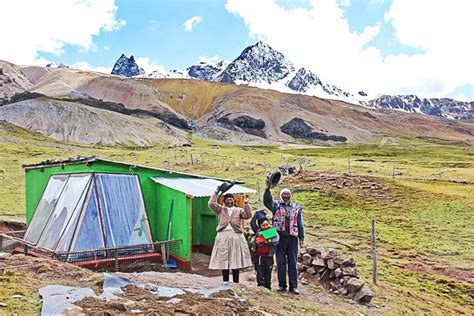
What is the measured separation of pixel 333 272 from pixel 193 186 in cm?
495

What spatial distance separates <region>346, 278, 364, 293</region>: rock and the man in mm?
1554

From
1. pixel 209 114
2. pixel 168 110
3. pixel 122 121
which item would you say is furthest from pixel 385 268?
pixel 209 114

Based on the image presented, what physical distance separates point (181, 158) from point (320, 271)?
42846mm

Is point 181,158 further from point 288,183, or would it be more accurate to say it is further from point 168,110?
point 168,110

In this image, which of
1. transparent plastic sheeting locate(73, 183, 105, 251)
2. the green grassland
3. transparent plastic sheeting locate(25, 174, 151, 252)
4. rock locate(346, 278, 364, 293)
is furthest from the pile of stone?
transparent plastic sheeting locate(73, 183, 105, 251)

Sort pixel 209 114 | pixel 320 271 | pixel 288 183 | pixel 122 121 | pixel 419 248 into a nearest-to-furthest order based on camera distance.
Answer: pixel 320 271 < pixel 419 248 < pixel 288 183 < pixel 122 121 < pixel 209 114

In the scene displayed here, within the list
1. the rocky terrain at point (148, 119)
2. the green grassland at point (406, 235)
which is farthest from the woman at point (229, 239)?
the rocky terrain at point (148, 119)

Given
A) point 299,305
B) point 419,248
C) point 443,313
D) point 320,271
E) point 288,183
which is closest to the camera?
point 299,305

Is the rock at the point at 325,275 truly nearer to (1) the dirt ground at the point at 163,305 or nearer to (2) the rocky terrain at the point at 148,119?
(1) the dirt ground at the point at 163,305

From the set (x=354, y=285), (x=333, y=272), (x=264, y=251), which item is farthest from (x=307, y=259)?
(x=264, y=251)

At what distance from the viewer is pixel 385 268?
14.2 m

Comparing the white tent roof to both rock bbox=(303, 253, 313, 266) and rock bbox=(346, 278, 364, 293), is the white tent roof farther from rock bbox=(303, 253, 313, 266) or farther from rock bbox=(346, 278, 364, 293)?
rock bbox=(346, 278, 364, 293)

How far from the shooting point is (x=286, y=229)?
9.30 metres

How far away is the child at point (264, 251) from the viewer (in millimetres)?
9234
